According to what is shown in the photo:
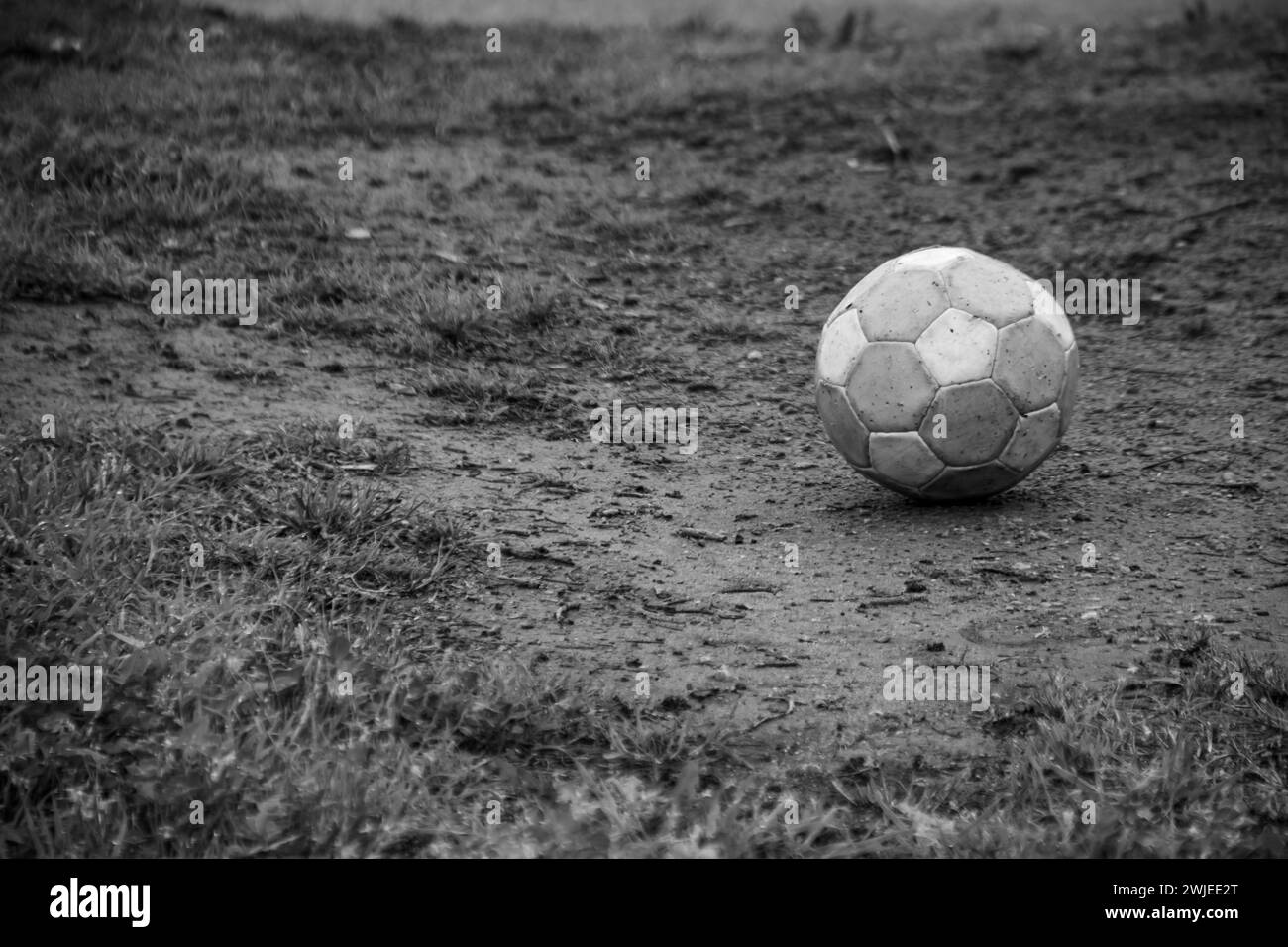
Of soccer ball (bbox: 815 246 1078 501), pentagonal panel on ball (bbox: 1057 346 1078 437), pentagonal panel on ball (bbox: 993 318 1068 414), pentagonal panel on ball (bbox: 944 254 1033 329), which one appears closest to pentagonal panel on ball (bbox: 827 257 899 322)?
soccer ball (bbox: 815 246 1078 501)

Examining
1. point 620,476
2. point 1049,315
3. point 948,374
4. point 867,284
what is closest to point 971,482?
point 948,374

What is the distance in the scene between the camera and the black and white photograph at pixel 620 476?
10.5ft

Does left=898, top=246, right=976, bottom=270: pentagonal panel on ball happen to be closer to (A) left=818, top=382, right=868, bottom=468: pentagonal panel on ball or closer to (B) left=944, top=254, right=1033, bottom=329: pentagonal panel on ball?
(B) left=944, top=254, right=1033, bottom=329: pentagonal panel on ball

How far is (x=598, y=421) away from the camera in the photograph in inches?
223

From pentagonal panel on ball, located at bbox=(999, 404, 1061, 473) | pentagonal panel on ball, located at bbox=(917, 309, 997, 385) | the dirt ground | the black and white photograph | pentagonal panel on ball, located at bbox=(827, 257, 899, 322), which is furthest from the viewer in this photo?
pentagonal panel on ball, located at bbox=(827, 257, 899, 322)

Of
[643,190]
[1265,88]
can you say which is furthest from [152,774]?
[1265,88]

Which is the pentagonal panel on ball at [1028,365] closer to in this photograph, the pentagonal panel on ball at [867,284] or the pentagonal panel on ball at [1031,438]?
the pentagonal panel on ball at [1031,438]

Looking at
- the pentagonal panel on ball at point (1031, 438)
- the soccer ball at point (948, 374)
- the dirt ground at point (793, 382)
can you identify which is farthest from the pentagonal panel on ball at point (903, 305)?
the dirt ground at point (793, 382)

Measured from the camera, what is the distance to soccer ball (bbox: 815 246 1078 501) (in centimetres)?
438

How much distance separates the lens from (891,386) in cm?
442

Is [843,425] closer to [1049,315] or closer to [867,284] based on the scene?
[867,284]

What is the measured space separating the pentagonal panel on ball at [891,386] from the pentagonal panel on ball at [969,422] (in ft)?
0.16

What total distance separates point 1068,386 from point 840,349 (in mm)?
771

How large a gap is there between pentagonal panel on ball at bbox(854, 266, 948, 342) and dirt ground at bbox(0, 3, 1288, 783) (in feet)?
2.22
